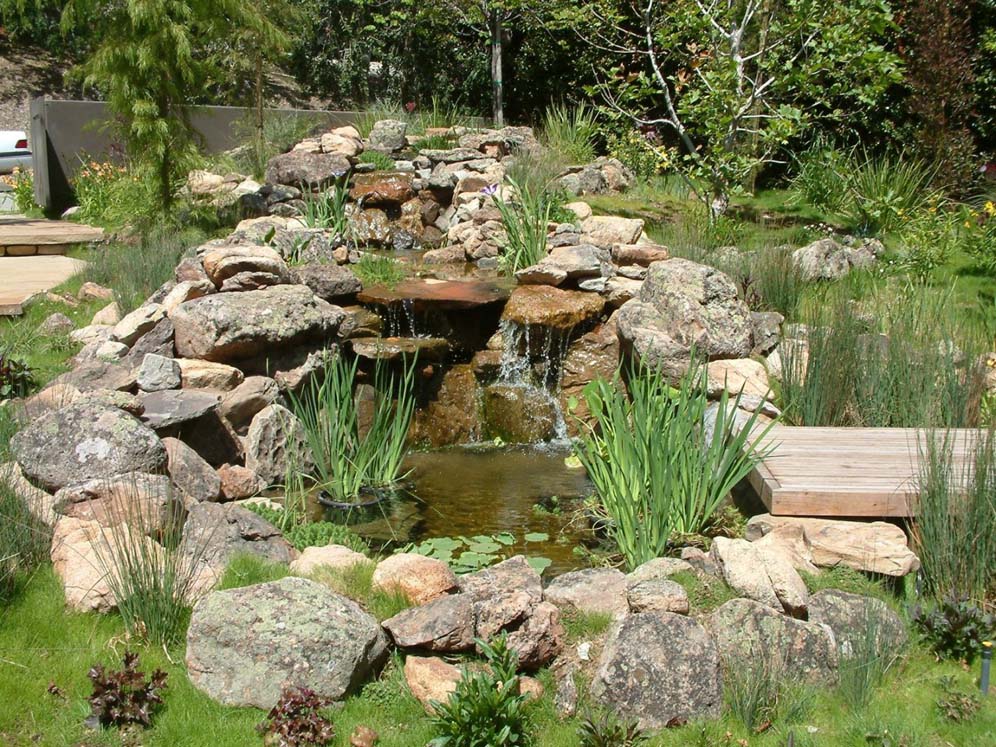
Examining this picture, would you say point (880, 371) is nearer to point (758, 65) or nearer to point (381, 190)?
point (758, 65)

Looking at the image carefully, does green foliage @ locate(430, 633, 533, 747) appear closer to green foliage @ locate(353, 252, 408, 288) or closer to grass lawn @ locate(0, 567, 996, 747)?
grass lawn @ locate(0, 567, 996, 747)

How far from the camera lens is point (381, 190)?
36.1ft

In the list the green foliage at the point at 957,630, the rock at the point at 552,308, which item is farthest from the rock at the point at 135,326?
the green foliage at the point at 957,630

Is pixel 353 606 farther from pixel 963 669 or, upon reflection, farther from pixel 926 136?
pixel 926 136

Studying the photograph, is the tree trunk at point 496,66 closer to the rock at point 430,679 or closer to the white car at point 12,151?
the white car at point 12,151

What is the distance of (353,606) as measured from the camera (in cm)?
376

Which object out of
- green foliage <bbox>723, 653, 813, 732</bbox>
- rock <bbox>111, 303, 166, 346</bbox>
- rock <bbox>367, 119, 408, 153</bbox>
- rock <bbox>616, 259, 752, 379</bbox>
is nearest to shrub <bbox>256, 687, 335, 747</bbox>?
green foliage <bbox>723, 653, 813, 732</bbox>

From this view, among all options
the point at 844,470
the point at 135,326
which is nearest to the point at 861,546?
the point at 844,470

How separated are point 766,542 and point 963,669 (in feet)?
3.11

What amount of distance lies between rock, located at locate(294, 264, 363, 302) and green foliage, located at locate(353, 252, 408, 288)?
0.32m

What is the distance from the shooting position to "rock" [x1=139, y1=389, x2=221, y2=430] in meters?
5.58

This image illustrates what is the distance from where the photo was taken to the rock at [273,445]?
5.91 meters

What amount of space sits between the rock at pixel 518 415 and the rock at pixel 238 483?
215cm

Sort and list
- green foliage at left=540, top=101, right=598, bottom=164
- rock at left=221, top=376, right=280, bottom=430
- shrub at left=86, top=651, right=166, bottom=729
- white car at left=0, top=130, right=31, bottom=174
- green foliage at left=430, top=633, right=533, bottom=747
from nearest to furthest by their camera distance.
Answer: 1. green foliage at left=430, top=633, right=533, bottom=747
2. shrub at left=86, top=651, right=166, bottom=729
3. rock at left=221, top=376, right=280, bottom=430
4. green foliage at left=540, top=101, right=598, bottom=164
5. white car at left=0, top=130, right=31, bottom=174
